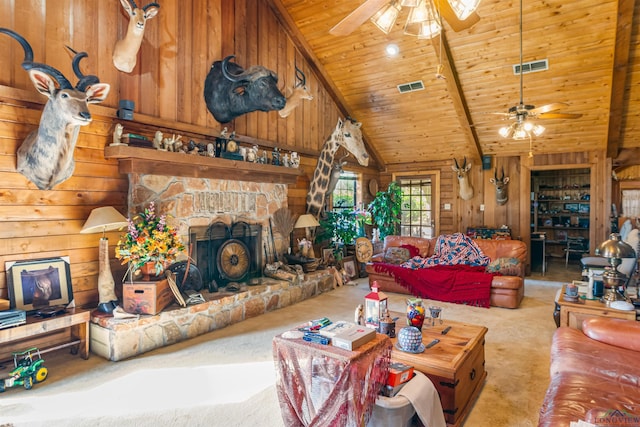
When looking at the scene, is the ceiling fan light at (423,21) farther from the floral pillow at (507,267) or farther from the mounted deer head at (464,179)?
the mounted deer head at (464,179)

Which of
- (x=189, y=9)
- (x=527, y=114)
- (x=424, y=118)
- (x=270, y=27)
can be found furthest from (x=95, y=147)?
(x=424, y=118)

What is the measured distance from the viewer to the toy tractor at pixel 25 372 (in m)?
2.74

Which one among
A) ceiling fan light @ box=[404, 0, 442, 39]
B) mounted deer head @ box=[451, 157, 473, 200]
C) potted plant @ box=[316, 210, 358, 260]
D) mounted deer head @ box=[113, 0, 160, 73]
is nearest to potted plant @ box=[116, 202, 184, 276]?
mounted deer head @ box=[113, 0, 160, 73]

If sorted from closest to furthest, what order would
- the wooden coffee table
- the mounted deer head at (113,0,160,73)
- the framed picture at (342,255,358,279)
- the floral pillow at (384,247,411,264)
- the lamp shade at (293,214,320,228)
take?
1. the wooden coffee table
2. the mounted deer head at (113,0,160,73)
3. the lamp shade at (293,214,320,228)
4. the floral pillow at (384,247,411,264)
5. the framed picture at (342,255,358,279)

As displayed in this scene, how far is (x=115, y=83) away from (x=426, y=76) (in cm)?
459

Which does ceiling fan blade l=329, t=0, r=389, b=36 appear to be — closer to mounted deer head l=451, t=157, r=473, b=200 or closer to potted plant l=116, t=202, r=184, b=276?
potted plant l=116, t=202, r=184, b=276

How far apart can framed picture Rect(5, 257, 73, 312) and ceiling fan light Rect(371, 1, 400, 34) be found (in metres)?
3.42

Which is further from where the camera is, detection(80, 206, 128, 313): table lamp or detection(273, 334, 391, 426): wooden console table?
detection(80, 206, 128, 313): table lamp

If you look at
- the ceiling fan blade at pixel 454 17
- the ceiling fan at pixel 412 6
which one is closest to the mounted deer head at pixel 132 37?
the ceiling fan at pixel 412 6

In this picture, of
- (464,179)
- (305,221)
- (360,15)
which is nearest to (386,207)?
(464,179)

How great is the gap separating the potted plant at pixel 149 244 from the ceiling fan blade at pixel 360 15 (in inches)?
94.9

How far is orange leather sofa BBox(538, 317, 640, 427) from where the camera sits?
1.62 metres

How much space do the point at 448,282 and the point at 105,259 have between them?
14.2 ft

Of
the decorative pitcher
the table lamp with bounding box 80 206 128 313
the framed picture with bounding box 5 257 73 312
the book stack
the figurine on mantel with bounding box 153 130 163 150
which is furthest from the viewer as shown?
the figurine on mantel with bounding box 153 130 163 150
